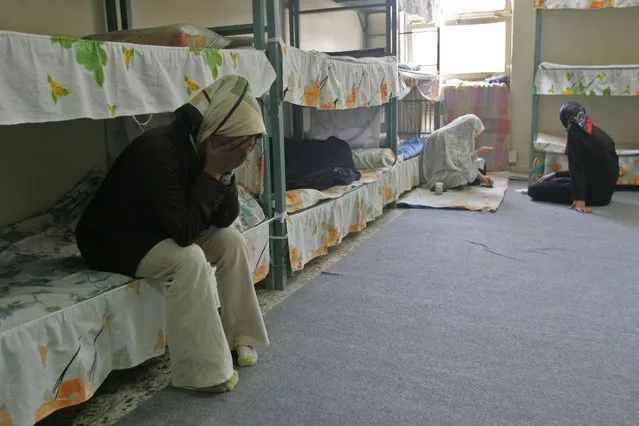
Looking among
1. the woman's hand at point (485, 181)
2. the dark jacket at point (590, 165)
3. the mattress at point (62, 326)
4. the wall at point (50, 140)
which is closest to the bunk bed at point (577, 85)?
the woman's hand at point (485, 181)

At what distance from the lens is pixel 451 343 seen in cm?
194

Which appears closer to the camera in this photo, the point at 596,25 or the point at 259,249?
the point at 259,249

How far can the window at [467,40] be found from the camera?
5.46 metres

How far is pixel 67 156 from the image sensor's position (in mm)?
2402

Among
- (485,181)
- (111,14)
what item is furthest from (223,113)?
(485,181)

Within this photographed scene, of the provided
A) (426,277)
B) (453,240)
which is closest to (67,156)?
(426,277)

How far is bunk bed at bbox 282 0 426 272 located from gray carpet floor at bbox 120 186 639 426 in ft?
0.76

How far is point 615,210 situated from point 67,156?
11.2 feet

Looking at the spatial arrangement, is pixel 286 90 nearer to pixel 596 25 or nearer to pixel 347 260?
pixel 347 260

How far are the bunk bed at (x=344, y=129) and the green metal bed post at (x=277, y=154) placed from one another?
4 centimetres

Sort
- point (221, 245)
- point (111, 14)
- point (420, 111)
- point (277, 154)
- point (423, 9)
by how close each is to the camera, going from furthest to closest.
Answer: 1. point (420, 111)
2. point (423, 9)
3. point (111, 14)
4. point (277, 154)
5. point (221, 245)

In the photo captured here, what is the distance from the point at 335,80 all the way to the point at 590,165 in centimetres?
199

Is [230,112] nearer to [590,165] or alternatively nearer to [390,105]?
[390,105]

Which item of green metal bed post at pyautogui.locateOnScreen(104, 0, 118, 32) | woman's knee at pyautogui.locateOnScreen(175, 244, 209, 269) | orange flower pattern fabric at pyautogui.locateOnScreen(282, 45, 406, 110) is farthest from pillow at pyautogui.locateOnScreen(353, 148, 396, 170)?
woman's knee at pyautogui.locateOnScreen(175, 244, 209, 269)
